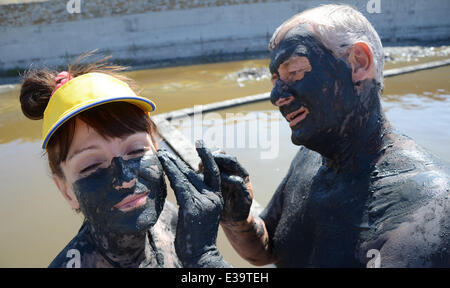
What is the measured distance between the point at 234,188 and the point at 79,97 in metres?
0.80

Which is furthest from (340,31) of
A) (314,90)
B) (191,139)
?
(191,139)

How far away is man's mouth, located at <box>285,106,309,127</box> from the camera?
1.64m

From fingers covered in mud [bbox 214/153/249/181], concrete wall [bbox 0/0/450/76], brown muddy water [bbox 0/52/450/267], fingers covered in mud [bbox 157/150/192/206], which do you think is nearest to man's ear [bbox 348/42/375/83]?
fingers covered in mud [bbox 214/153/249/181]

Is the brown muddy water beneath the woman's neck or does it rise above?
beneath

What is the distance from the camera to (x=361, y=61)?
61.9 inches

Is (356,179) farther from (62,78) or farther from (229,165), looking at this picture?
(62,78)

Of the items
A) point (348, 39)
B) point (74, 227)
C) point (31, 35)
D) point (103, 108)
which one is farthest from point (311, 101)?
point (31, 35)

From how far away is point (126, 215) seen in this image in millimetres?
1439

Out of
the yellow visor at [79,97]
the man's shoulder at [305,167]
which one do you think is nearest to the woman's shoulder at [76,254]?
the yellow visor at [79,97]

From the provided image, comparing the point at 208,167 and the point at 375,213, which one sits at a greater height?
the point at 208,167

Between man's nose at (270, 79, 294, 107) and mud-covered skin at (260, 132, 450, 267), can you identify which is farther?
man's nose at (270, 79, 294, 107)

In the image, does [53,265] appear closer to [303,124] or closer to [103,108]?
[103,108]

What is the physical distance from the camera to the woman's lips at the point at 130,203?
1.44m

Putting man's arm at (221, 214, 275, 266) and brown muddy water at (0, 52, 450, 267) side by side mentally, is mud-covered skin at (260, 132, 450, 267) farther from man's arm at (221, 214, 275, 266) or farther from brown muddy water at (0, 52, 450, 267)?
brown muddy water at (0, 52, 450, 267)
